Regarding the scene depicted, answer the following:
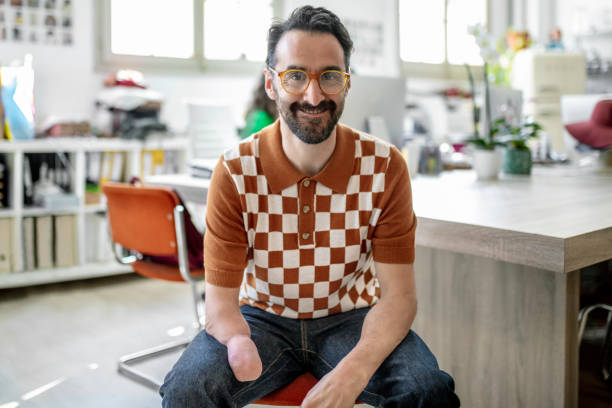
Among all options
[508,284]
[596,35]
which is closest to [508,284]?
[508,284]

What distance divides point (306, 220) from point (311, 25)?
415mm

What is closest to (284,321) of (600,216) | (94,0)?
(600,216)

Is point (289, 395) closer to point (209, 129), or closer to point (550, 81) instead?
point (209, 129)

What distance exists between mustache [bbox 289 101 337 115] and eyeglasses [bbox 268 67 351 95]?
0.02 metres

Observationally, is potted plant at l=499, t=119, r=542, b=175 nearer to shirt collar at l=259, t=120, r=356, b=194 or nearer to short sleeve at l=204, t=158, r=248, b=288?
shirt collar at l=259, t=120, r=356, b=194

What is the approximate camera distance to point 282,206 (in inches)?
52.6

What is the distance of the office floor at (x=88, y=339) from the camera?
217 cm

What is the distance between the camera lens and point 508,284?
1.65 m

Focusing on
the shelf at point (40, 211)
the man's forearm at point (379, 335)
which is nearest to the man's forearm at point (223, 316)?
the man's forearm at point (379, 335)

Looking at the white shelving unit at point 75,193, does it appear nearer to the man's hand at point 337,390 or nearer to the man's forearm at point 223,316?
the man's forearm at point 223,316

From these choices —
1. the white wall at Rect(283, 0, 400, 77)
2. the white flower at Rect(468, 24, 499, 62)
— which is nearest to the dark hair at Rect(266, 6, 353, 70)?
the white flower at Rect(468, 24, 499, 62)

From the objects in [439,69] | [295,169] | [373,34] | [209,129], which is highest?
[373,34]

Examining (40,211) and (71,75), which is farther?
(71,75)

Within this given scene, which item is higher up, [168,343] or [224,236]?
[224,236]
